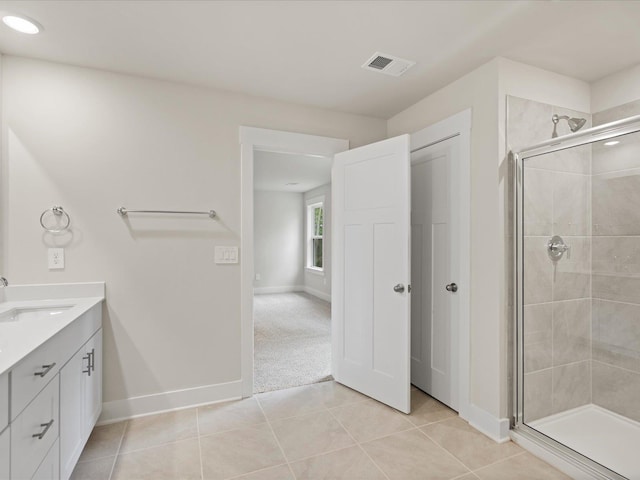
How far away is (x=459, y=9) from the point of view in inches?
67.3

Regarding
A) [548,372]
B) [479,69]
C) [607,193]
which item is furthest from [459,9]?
[548,372]

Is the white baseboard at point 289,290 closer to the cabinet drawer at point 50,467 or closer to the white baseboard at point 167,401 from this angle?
the white baseboard at point 167,401

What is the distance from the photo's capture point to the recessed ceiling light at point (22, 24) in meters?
1.77

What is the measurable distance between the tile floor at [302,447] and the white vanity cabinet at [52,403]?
295 millimetres

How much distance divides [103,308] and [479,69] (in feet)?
9.76

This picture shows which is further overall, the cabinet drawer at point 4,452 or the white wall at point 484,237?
the white wall at point 484,237

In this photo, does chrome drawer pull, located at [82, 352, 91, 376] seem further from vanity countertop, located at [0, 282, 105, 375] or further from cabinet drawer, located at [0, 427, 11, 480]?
cabinet drawer, located at [0, 427, 11, 480]

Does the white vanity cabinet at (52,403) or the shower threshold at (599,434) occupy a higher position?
the white vanity cabinet at (52,403)

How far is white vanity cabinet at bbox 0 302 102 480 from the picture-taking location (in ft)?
3.63

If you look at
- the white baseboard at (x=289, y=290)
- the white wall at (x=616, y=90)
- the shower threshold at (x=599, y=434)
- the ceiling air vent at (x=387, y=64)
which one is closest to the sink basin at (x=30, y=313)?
the ceiling air vent at (x=387, y=64)

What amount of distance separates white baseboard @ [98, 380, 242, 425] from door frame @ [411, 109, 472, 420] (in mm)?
A: 1644

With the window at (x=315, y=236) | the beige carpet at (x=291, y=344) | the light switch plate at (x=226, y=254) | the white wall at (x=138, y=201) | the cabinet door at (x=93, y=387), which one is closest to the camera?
the cabinet door at (x=93, y=387)

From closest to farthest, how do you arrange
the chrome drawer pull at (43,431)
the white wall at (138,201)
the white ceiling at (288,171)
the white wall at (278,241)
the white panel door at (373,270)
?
the chrome drawer pull at (43,431) → the white wall at (138,201) → the white panel door at (373,270) → the white ceiling at (288,171) → the white wall at (278,241)

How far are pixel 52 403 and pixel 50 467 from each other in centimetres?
24
